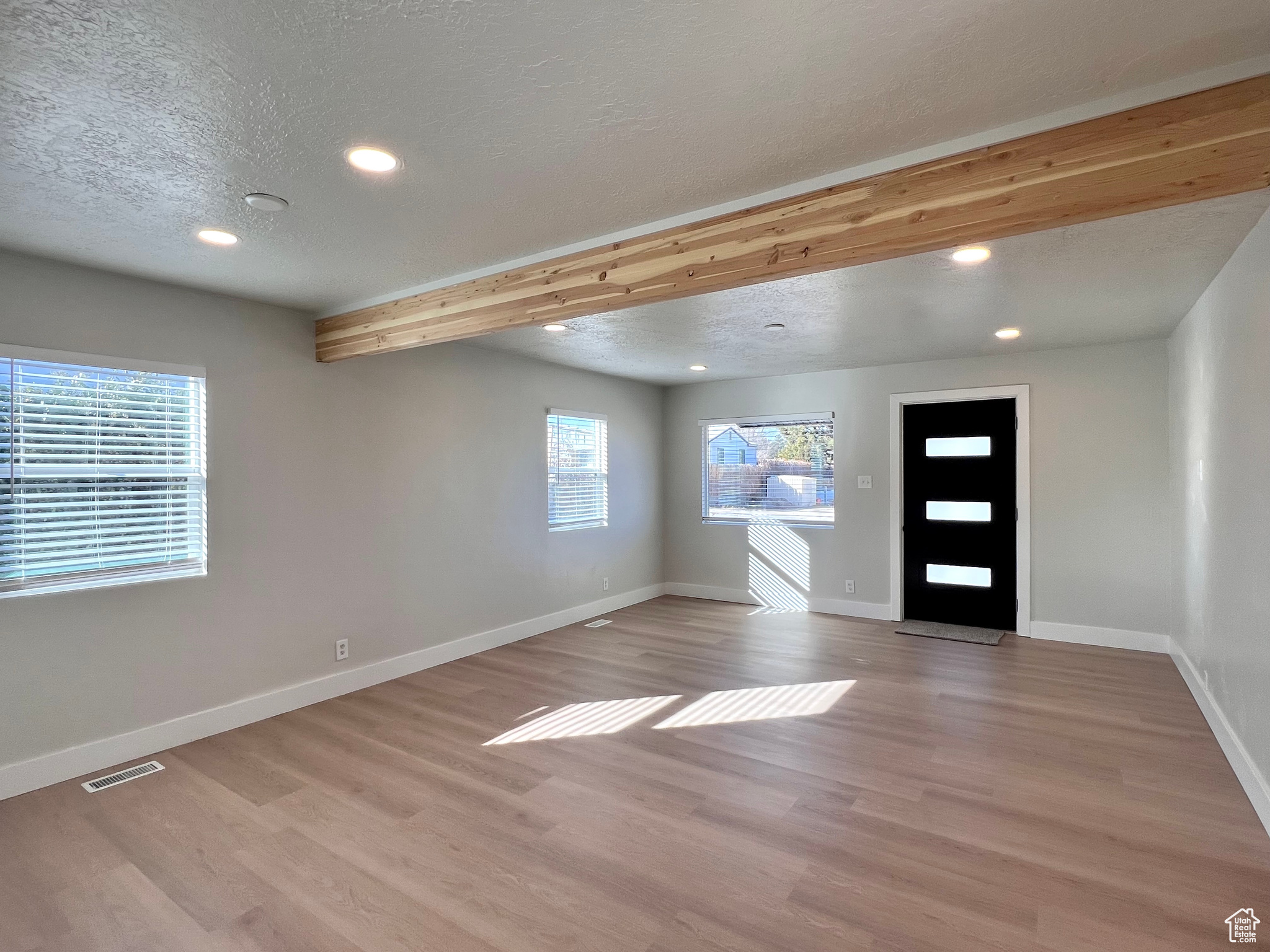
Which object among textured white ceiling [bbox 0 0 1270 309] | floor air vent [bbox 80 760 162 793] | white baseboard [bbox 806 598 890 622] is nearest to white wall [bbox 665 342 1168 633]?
white baseboard [bbox 806 598 890 622]

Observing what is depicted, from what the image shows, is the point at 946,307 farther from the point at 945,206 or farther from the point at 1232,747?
the point at 1232,747

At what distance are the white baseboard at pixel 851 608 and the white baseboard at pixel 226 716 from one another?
9.14 ft

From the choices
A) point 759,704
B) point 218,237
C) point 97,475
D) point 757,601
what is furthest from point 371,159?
point 757,601

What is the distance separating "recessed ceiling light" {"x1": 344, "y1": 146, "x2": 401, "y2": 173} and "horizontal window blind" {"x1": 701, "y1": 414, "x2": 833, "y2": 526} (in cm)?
510

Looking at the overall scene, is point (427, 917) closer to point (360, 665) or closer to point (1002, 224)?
point (360, 665)

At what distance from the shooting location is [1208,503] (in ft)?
11.6

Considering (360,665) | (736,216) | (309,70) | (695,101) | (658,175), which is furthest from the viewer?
(360,665)

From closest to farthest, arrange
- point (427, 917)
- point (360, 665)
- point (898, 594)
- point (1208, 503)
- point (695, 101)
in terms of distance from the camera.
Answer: point (695, 101), point (427, 917), point (1208, 503), point (360, 665), point (898, 594)

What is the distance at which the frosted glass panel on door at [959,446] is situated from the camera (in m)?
5.68

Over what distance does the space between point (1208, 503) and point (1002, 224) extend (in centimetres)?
271

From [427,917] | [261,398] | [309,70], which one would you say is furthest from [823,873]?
[261,398]

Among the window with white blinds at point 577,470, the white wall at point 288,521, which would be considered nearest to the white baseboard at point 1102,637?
the window with white blinds at point 577,470

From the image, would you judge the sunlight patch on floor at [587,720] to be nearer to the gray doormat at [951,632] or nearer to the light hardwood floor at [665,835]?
the light hardwood floor at [665,835]

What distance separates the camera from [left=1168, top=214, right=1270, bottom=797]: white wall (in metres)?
2.53
